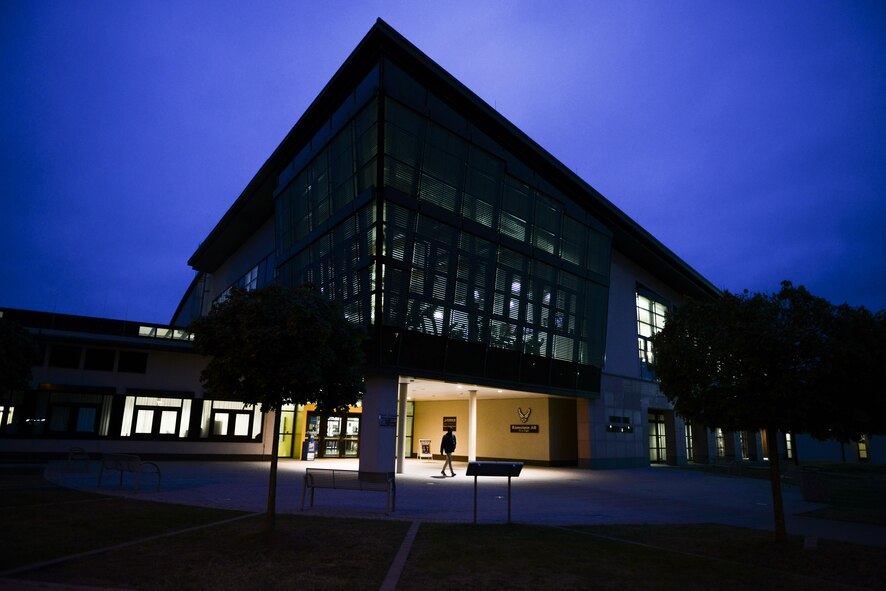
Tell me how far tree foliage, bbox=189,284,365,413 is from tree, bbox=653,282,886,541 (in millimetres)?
6613

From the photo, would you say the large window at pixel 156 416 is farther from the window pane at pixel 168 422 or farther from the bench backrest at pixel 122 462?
the bench backrest at pixel 122 462

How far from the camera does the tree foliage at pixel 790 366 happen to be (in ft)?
30.7

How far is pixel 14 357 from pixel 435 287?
579 inches

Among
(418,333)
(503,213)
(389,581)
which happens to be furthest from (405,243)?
(389,581)

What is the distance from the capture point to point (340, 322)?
9.95 metres

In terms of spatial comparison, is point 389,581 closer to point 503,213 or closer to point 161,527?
point 161,527

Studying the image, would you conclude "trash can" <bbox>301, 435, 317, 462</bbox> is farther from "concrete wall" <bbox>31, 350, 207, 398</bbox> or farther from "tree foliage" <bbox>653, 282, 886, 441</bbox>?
"tree foliage" <bbox>653, 282, 886, 441</bbox>

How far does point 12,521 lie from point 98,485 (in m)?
6.03

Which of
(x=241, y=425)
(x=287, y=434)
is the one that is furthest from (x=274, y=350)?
(x=287, y=434)

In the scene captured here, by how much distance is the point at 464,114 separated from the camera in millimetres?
24969

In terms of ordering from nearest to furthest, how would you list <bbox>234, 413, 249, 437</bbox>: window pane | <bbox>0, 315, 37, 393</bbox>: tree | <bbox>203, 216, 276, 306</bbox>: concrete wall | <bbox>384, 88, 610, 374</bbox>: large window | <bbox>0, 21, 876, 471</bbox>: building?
<bbox>0, 315, 37, 393</bbox>: tree, <bbox>0, 21, 876, 471</bbox>: building, <bbox>384, 88, 610, 374</bbox>: large window, <bbox>234, 413, 249, 437</bbox>: window pane, <bbox>203, 216, 276, 306</bbox>: concrete wall

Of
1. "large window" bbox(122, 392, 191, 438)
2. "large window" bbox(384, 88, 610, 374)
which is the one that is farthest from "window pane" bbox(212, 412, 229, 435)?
"large window" bbox(384, 88, 610, 374)

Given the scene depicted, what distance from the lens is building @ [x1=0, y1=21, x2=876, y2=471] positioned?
2183 centimetres

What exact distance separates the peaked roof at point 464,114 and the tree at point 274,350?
14562 millimetres
